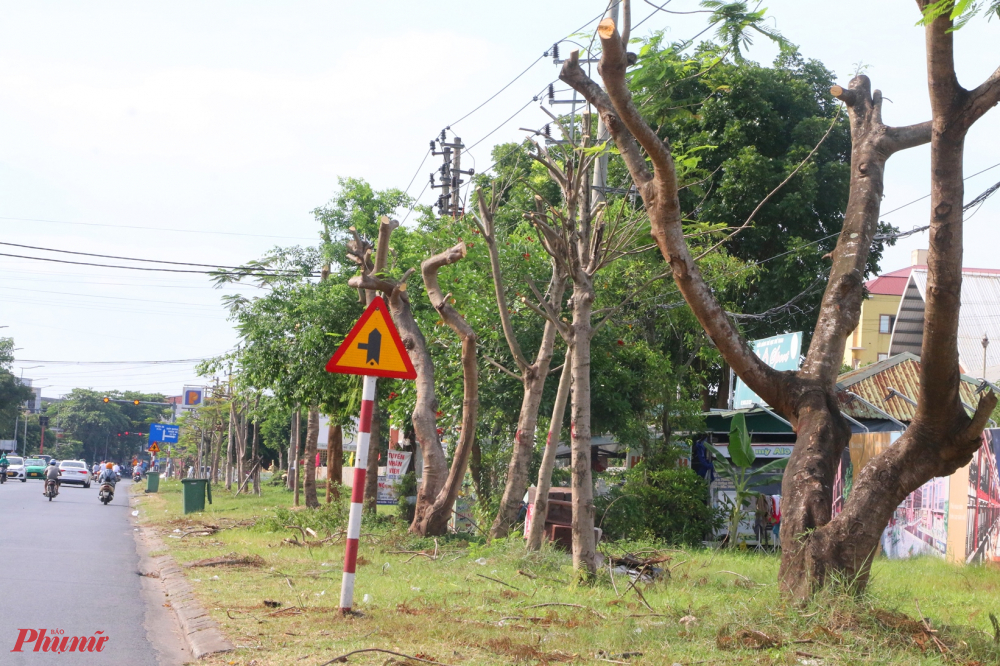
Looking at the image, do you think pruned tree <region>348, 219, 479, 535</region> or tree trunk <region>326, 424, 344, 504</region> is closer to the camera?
pruned tree <region>348, 219, 479, 535</region>

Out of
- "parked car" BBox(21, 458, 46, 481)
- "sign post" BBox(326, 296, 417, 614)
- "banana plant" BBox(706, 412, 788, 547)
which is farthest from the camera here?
"parked car" BBox(21, 458, 46, 481)

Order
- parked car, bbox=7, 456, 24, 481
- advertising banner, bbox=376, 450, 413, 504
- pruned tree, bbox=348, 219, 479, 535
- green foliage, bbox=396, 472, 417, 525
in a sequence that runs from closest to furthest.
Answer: pruned tree, bbox=348, 219, 479, 535 < green foliage, bbox=396, 472, 417, 525 < advertising banner, bbox=376, 450, 413, 504 < parked car, bbox=7, 456, 24, 481

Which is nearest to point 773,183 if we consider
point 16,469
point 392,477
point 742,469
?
point 742,469

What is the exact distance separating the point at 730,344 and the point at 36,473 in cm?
6432

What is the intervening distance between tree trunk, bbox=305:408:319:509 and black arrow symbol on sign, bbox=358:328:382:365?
16592 mm

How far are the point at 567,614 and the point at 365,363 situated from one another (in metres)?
2.74

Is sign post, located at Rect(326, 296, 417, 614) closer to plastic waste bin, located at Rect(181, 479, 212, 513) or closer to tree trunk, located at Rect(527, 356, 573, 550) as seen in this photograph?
tree trunk, located at Rect(527, 356, 573, 550)

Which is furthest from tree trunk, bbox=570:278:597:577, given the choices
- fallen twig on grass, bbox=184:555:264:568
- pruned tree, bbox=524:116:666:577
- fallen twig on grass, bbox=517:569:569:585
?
fallen twig on grass, bbox=184:555:264:568

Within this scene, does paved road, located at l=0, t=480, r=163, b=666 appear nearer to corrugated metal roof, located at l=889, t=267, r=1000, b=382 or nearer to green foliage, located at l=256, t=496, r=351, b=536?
green foliage, located at l=256, t=496, r=351, b=536

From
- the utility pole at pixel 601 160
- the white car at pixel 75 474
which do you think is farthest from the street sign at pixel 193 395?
the utility pole at pixel 601 160

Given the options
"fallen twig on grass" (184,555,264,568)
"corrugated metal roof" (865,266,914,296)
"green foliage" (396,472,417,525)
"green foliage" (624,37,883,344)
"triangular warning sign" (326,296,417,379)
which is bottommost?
"fallen twig on grass" (184,555,264,568)

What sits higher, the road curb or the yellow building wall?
the yellow building wall

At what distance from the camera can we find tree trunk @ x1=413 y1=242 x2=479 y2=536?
45.5 feet

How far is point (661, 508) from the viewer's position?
16.7m
